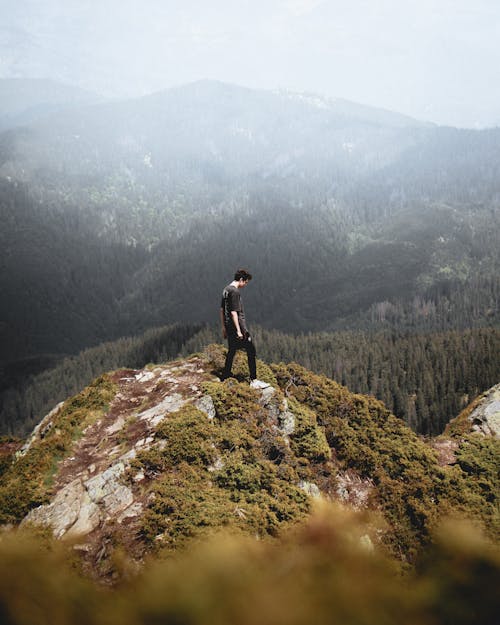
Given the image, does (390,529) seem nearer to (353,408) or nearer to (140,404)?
(353,408)

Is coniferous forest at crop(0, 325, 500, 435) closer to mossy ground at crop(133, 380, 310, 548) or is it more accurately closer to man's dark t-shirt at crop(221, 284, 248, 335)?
man's dark t-shirt at crop(221, 284, 248, 335)

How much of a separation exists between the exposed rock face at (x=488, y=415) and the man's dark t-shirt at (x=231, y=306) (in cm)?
1046

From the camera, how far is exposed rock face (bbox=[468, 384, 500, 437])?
16047 mm

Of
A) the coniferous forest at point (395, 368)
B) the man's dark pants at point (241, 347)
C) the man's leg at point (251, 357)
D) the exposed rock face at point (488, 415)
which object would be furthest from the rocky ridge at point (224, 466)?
the coniferous forest at point (395, 368)

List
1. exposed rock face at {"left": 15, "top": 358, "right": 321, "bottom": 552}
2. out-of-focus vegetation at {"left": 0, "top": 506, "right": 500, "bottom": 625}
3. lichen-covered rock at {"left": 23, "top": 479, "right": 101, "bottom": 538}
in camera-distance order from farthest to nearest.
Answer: exposed rock face at {"left": 15, "top": 358, "right": 321, "bottom": 552}, lichen-covered rock at {"left": 23, "top": 479, "right": 101, "bottom": 538}, out-of-focus vegetation at {"left": 0, "top": 506, "right": 500, "bottom": 625}

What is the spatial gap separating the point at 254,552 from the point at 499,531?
7.83 meters

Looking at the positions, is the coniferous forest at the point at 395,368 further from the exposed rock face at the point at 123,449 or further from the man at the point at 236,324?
the exposed rock face at the point at 123,449

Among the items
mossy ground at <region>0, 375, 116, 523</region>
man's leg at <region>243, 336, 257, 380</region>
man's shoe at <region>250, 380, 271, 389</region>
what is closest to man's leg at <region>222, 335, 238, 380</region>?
man's leg at <region>243, 336, 257, 380</region>

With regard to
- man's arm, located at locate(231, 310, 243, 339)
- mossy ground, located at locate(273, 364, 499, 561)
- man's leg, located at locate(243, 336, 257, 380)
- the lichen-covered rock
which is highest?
man's arm, located at locate(231, 310, 243, 339)

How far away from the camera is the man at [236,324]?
13.9m

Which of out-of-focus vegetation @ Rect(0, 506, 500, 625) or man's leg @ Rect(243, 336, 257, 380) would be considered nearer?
out-of-focus vegetation @ Rect(0, 506, 500, 625)

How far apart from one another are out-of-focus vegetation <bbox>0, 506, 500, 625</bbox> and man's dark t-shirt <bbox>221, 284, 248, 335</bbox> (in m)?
9.74

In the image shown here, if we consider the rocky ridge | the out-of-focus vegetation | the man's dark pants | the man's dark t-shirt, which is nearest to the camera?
the out-of-focus vegetation

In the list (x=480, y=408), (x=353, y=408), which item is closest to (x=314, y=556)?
(x=353, y=408)
